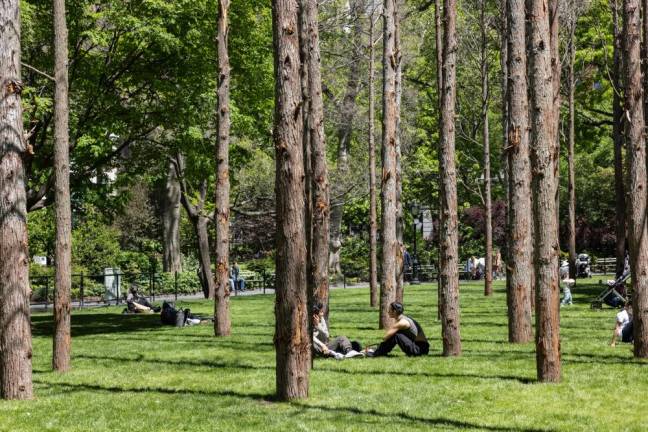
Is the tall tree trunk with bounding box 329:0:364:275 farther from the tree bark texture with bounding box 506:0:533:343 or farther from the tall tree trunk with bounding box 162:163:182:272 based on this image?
the tree bark texture with bounding box 506:0:533:343

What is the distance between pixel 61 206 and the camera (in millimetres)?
14359

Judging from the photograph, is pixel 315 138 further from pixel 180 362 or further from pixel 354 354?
pixel 180 362

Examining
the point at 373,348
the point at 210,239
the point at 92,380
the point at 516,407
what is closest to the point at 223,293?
the point at 373,348

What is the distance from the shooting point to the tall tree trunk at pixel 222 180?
19359 mm

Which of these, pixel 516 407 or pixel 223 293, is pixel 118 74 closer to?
pixel 223 293

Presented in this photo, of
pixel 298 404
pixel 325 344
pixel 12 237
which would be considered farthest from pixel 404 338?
pixel 12 237

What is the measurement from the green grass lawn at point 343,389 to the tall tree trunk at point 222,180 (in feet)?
2.43

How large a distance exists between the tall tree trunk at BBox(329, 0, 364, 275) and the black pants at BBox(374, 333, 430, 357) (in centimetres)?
1572

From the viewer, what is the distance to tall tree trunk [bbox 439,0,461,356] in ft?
47.4

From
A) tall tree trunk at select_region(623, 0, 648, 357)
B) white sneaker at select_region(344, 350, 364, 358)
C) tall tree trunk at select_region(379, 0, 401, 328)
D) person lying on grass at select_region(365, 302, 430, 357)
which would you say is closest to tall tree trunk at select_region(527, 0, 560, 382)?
tall tree trunk at select_region(623, 0, 648, 357)

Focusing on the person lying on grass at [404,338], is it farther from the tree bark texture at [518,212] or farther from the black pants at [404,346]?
the tree bark texture at [518,212]

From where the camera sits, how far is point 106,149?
22219 mm

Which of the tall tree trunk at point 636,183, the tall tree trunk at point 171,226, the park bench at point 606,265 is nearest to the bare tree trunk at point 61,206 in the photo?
the tall tree trunk at point 636,183

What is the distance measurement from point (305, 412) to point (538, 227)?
13.2 feet
